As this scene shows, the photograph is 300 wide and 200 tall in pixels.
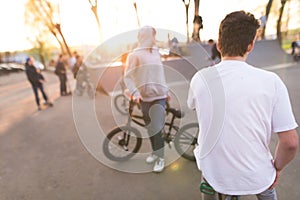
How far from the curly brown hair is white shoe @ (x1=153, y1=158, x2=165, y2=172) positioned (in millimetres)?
2163

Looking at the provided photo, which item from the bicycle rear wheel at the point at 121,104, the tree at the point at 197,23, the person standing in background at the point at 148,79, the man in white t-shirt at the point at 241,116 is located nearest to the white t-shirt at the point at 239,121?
the man in white t-shirt at the point at 241,116

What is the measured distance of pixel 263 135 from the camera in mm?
1030

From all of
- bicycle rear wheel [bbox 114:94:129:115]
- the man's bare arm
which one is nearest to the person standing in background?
the man's bare arm

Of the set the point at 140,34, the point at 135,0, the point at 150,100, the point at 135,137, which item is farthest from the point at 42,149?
the point at 135,0

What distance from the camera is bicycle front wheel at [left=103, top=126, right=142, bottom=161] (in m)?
2.96

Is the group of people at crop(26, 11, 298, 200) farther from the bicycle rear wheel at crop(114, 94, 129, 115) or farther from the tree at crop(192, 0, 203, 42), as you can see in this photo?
the bicycle rear wheel at crop(114, 94, 129, 115)

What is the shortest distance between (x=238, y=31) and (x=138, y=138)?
2283mm

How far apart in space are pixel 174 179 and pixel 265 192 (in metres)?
1.61

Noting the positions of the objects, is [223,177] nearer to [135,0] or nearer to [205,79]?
[205,79]

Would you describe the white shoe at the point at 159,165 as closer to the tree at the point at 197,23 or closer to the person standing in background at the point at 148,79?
the person standing in background at the point at 148,79

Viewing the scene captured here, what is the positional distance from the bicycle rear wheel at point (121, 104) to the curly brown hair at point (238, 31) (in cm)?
450

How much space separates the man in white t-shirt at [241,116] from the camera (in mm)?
942

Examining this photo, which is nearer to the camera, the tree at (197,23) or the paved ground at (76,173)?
the tree at (197,23)

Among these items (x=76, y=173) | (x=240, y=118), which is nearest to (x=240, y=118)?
(x=240, y=118)
